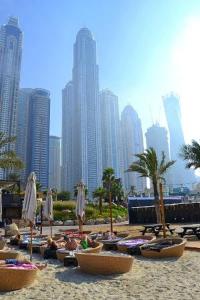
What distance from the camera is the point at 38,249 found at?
14.2 m

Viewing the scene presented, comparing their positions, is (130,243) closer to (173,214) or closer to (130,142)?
(173,214)

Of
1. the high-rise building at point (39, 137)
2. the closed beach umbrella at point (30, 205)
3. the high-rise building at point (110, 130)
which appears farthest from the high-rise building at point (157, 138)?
the closed beach umbrella at point (30, 205)

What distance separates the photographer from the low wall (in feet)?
101

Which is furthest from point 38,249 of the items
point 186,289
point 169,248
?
point 186,289

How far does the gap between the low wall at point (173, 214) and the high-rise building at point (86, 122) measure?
71691 mm

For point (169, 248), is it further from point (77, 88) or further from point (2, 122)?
point (77, 88)

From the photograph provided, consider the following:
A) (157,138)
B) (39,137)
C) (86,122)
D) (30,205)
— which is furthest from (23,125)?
(30,205)

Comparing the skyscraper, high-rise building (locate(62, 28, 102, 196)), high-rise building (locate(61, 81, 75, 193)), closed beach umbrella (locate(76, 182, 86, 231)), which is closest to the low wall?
closed beach umbrella (locate(76, 182, 86, 231))

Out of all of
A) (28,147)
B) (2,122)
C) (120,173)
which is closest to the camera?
(2,122)

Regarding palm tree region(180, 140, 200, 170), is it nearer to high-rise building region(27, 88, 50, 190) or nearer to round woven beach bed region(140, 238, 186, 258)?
round woven beach bed region(140, 238, 186, 258)

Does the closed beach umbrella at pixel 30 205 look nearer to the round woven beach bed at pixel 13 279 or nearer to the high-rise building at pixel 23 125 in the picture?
the round woven beach bed at pixel 13 279

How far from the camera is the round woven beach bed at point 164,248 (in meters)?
11.0

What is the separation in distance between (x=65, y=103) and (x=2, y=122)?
1974 inches

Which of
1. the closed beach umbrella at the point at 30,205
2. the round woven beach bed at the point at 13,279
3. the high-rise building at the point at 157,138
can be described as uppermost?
the high-rise building at the point at 157,138
